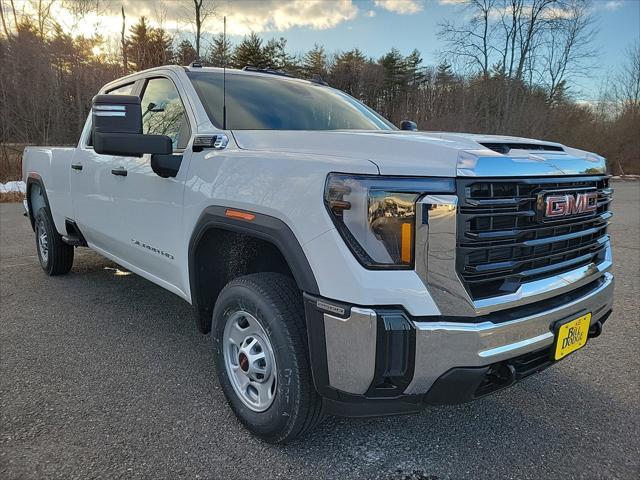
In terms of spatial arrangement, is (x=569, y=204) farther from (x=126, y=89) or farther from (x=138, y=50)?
(x=138, y=50)

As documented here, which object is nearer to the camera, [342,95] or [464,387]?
[464,387]

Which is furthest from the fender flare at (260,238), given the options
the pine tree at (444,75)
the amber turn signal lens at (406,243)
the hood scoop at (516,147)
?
the pine tree at (444,75)

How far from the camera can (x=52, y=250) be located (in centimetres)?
525

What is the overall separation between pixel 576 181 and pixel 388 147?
895 mm

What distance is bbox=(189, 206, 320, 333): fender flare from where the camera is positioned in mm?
1967

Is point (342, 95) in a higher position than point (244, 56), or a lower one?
lower

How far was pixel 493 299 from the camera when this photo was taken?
1896mm

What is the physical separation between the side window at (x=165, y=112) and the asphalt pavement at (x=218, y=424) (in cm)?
153

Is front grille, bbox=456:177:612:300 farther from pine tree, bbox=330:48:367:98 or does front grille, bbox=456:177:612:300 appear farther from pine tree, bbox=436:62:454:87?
pine tree, bbox=330:48:367:98

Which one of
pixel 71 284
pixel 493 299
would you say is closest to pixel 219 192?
pixel 493 299

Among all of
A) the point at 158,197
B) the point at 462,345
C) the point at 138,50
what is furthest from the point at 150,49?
the point at 462,345

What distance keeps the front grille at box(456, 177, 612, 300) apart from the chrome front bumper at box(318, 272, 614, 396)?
15cm

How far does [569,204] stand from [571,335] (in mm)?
598

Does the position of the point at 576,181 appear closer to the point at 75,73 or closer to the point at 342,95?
the point at 342,95
